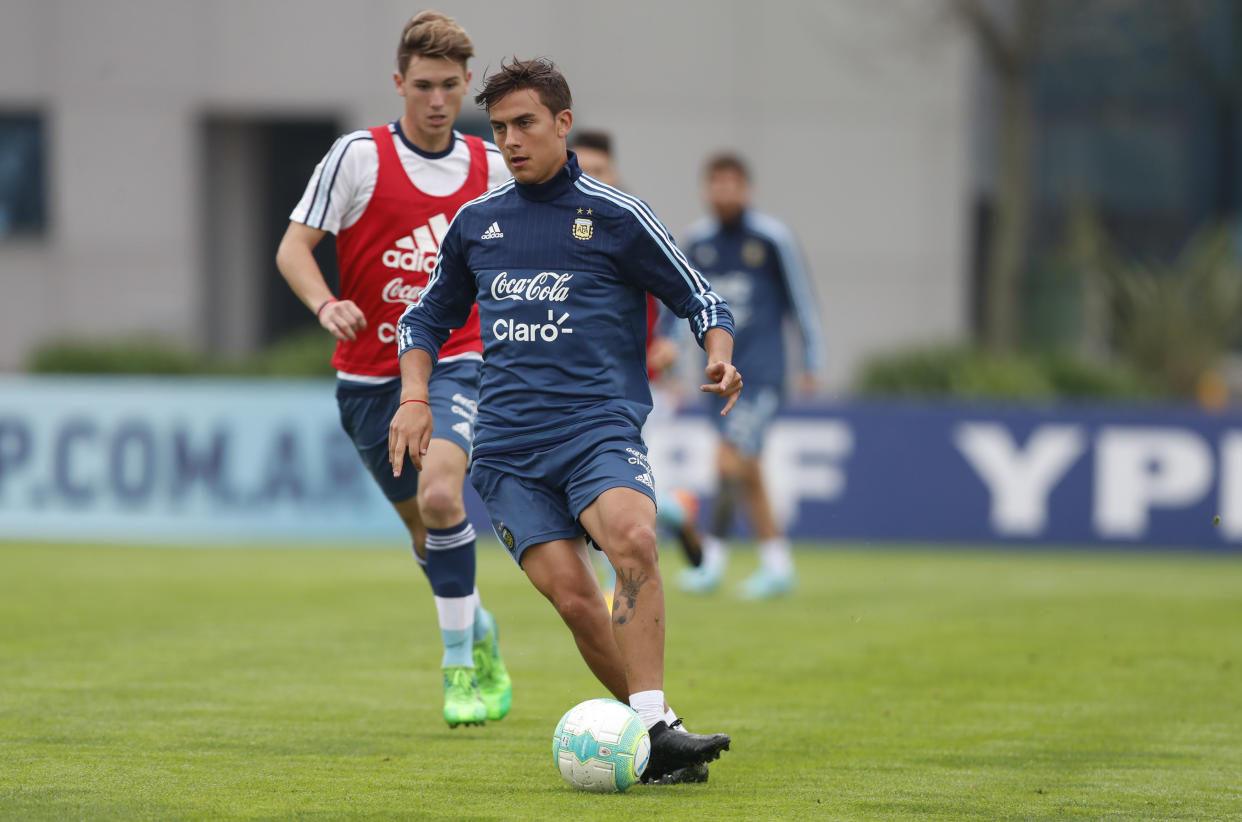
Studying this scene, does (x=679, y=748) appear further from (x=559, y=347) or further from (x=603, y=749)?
(x=559, y=347)

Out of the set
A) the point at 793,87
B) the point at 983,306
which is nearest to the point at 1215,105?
the point at 983,306

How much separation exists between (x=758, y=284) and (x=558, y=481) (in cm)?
633

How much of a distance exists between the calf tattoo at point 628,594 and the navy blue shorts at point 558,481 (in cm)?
25

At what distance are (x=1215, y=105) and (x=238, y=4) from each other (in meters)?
13.6

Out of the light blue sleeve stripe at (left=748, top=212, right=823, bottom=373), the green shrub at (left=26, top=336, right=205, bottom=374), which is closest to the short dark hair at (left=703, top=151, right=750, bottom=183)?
the light blue sleeve stripe at (left=748, top=212, right=823, bottom=373)

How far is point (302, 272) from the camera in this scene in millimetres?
6539

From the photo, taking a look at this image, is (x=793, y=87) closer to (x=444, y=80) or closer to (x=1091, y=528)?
(x=1091, y=528)

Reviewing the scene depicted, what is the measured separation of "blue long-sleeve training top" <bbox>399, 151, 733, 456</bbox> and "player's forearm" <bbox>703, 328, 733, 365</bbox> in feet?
0.11

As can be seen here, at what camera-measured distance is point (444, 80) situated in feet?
21.6

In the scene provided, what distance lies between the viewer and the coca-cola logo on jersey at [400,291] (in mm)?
6734

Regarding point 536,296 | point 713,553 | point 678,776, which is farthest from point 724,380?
point 713,553

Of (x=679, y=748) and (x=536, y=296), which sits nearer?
(x=679, y=748)

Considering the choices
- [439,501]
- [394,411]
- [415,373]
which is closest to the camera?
[415,373]

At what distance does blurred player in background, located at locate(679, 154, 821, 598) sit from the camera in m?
11.5
